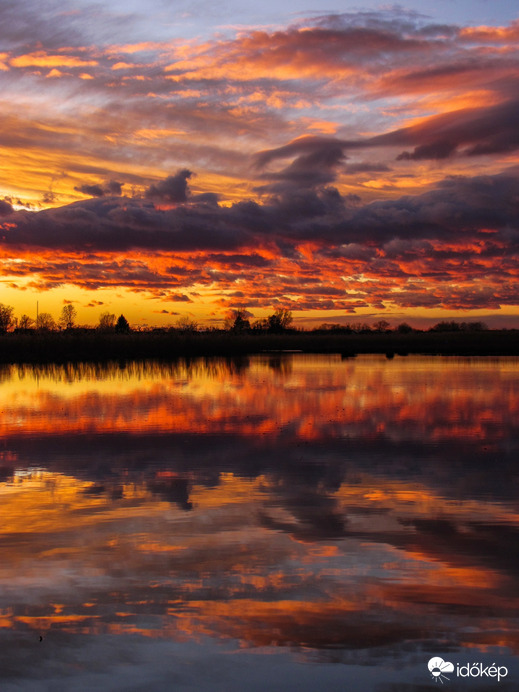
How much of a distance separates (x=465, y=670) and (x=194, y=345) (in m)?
62.3

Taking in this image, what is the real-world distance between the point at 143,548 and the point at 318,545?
1.88 metres

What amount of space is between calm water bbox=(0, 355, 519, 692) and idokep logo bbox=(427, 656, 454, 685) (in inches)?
2.3

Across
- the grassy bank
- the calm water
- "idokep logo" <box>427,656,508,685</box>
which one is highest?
the grassy bank

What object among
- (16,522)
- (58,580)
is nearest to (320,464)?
(16,522)

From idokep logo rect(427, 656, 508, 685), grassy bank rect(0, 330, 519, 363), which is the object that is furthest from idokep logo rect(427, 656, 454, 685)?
grassy bank rect(0, 330, 519, 363)

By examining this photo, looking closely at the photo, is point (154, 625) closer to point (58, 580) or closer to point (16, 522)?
point (58, 580)

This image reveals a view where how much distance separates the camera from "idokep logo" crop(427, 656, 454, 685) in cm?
453

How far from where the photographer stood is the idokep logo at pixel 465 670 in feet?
14.9

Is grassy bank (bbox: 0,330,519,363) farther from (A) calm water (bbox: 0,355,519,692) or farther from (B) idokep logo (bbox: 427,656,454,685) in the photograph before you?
(B) idokep logo (bbox: 427,656,454,685)

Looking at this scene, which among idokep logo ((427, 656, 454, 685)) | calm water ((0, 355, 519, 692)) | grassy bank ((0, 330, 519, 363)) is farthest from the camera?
grassy bank ((0, 330, 519, 363))

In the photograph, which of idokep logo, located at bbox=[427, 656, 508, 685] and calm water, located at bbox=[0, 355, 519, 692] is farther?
calm water, located at bbox=[0, 355, 519, 692]

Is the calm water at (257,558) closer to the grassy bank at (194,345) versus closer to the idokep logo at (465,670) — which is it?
the idokep logo at (465,670)

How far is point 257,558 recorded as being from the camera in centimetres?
666

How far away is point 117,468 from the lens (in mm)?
11188
